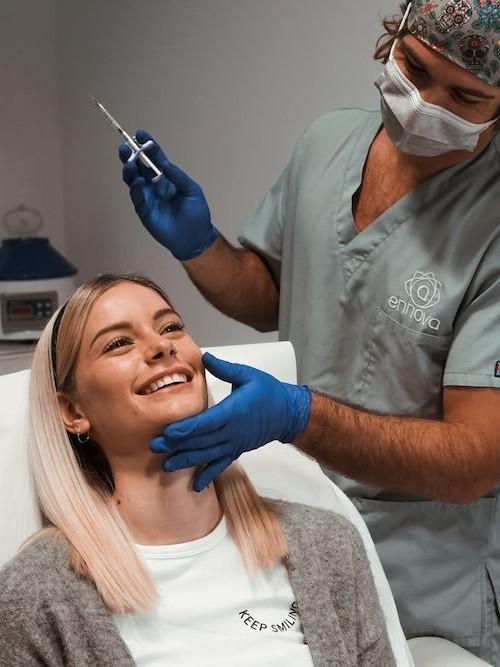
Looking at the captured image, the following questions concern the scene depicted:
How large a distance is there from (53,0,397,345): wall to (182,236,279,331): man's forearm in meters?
0.67

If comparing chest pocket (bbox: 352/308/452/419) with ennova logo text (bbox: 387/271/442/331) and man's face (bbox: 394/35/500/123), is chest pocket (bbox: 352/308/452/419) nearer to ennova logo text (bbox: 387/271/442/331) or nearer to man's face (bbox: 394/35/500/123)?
ennova logo text (bbox: 387/271/442/331)

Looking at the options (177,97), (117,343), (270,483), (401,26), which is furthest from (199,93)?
(117,343)

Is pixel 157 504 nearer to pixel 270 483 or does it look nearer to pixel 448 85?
pixel 270 483

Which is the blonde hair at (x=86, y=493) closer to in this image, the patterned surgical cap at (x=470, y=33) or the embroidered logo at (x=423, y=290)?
the embroidered logo at (x=423, y=290)

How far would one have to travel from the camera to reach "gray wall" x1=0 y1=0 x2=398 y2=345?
249 centimetres

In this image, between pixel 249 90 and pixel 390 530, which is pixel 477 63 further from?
pixel 249 90

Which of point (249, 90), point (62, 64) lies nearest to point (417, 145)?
point (249, 90)

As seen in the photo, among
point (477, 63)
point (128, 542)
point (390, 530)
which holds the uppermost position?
point (477, 63)

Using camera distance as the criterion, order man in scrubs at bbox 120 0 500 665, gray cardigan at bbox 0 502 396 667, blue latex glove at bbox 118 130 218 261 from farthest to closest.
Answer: blue latex glove at bbox 118 130 218 261 < man in scrubs at bbox 120 0 500 665 < gray cardigan at bbox 0 502 396 667

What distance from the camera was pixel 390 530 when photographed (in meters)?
1.70

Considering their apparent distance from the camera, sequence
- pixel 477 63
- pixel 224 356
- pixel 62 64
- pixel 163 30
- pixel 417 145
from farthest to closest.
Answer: pixel 62 64
pixel 163 30
pixel 224 356
pixel 417 145
pixel 477 63

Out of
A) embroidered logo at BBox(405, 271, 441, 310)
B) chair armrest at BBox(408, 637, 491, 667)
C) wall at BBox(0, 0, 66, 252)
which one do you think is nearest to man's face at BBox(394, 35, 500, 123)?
embroidered logo at BBox(405, 271, 441, 310)

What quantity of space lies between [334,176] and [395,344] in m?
0.36

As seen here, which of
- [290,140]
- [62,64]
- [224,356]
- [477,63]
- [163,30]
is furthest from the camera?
[62,64]
